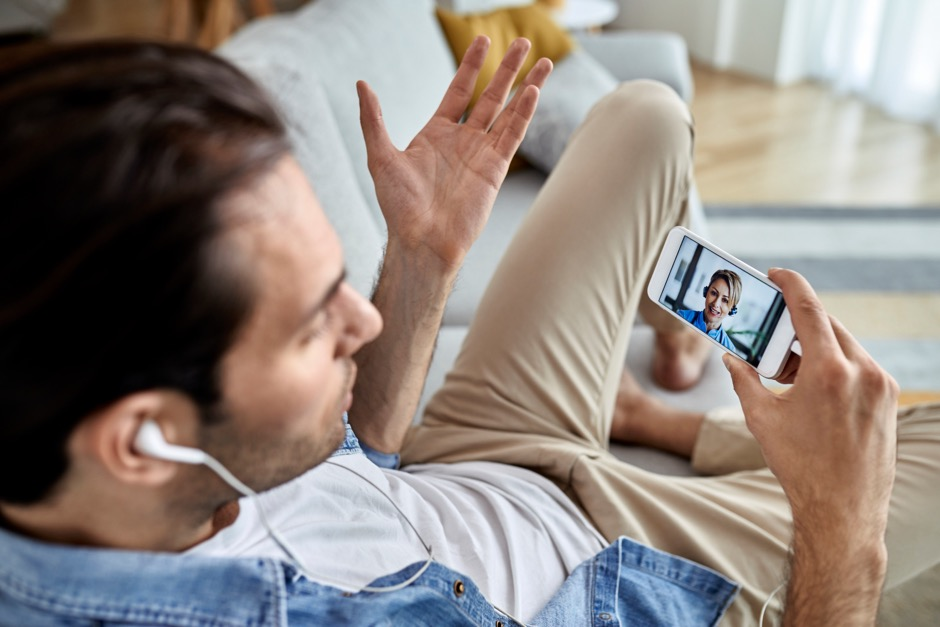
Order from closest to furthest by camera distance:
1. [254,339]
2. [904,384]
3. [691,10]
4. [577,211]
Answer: [254,339], [577,211], [904,384], [691,10]

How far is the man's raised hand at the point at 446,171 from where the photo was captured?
103cm

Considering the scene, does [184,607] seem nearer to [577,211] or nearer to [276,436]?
[276,436]

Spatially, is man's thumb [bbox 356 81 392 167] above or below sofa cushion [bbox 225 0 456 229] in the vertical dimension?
above

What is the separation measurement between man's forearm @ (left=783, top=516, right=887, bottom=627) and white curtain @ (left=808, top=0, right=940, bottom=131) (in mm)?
2659

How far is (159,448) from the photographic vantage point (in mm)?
630

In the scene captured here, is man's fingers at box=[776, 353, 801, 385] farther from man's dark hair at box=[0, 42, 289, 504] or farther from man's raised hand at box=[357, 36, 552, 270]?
man's dark hair at box=[0, 42, 289, 504]

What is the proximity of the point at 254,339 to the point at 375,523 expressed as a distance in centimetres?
30

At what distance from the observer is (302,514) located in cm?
85

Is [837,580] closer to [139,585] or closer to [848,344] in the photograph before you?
[848,344]

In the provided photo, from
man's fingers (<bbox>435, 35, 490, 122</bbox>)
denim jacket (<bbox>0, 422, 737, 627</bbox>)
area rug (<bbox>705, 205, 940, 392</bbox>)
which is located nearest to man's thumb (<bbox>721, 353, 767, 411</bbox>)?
denim jacket (<bbox>0, 422, 737, 627</bbox>)

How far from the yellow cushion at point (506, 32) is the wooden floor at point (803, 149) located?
76 centimetres

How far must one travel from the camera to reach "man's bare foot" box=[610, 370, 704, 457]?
50.5 inches

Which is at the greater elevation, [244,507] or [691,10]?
[244,507]

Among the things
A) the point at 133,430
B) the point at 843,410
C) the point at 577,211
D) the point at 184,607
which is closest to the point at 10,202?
the point at 133,430
